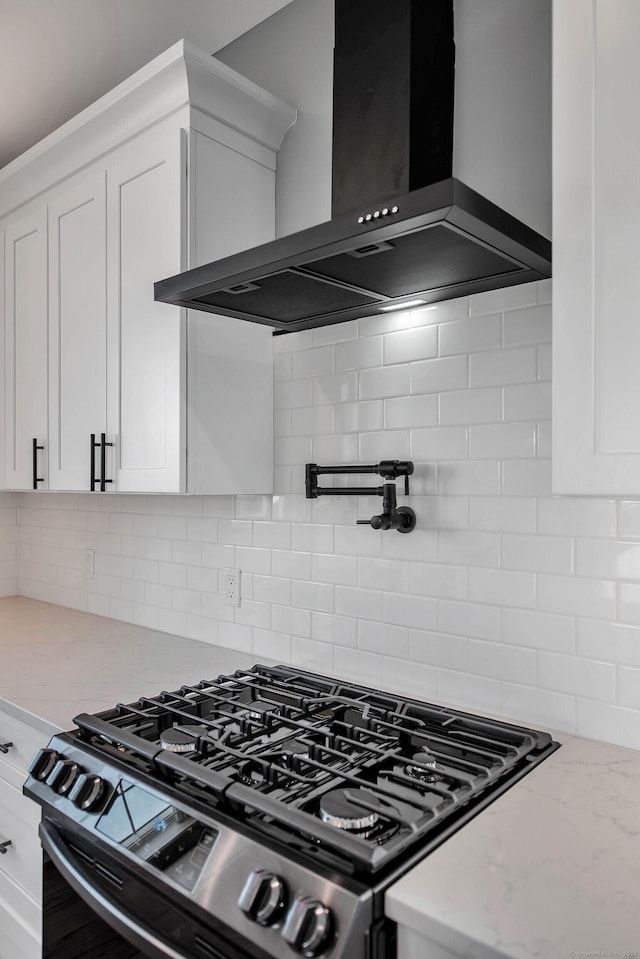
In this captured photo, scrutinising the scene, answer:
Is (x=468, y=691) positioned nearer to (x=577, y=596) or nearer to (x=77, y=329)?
(x=577, y=596)

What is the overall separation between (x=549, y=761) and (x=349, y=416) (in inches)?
39.5

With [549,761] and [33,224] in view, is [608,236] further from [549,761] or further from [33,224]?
[33,224]

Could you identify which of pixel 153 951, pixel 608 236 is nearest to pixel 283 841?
pixel 153 951

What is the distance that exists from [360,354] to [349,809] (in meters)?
1.19

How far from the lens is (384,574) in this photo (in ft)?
6.14

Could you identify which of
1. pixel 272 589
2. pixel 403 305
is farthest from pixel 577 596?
pixel 272 589

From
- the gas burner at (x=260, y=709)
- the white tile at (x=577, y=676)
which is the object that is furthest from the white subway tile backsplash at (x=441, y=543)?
the gas burner at (x=260, y=709)

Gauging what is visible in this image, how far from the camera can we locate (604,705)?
148cm

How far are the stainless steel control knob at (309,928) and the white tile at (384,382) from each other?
1208 mm

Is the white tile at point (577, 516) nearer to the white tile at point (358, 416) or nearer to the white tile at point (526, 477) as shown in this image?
→ the white tile at point (526, 477)

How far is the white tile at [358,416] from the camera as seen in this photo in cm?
189

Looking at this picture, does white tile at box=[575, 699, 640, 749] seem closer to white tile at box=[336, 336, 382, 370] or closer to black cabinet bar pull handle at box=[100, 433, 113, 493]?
white tile at box=[336, 336, 382, 370]

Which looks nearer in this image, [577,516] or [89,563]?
[577,516]

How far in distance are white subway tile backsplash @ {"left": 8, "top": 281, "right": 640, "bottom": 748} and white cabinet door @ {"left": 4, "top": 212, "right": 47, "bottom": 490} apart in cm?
61
